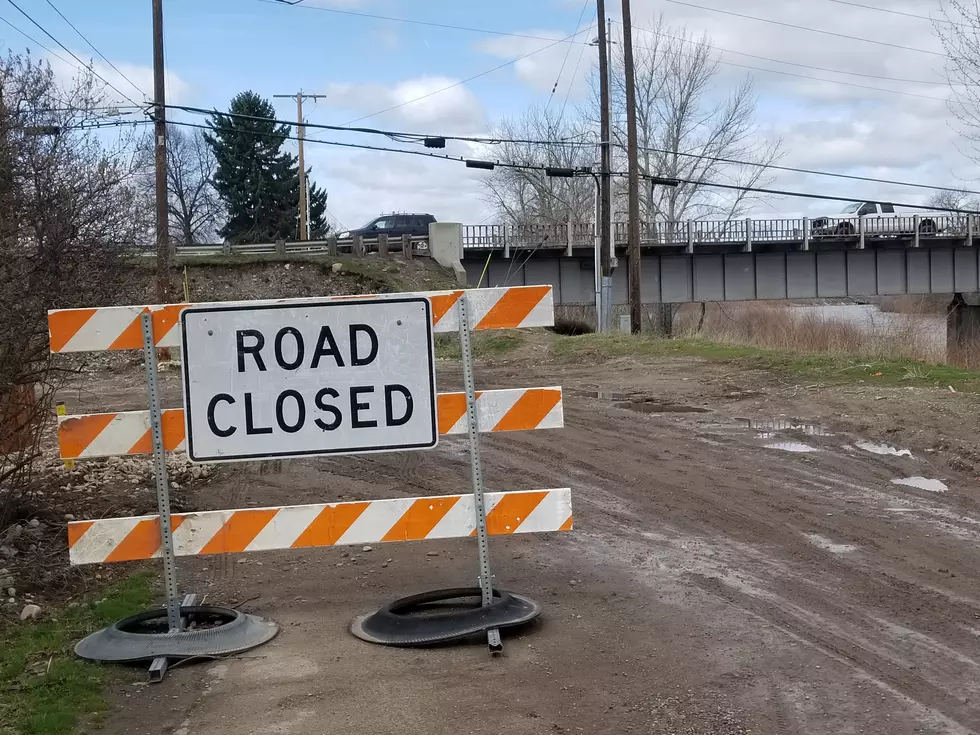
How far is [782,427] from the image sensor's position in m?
10.6

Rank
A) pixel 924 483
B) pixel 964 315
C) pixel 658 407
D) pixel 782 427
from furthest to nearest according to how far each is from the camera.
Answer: pixel 964 315 → pixel 658 407 → pixel 782 427 → pixel 924 483

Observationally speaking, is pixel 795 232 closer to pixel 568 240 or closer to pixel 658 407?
pixel 568 240

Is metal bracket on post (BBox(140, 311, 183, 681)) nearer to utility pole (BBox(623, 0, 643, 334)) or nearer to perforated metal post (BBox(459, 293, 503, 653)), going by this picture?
perforated metal post (BBox(459, 293, 503, 653))

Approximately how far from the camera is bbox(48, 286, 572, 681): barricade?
4801mm

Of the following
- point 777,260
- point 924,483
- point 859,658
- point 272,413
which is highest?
point 777,260

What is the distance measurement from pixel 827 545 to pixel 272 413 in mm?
3672

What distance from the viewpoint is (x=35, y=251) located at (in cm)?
600

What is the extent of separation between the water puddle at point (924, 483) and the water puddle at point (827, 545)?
1.82 meters

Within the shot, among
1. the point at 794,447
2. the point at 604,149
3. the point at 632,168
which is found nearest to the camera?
the point at 794,447

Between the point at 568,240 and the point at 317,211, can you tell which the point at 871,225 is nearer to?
the point at 568,240

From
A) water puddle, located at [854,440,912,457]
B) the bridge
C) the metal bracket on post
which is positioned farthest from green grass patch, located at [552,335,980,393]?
the bridge

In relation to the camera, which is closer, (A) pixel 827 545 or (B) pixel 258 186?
(A) pixel 827 545

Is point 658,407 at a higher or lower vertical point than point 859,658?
higher

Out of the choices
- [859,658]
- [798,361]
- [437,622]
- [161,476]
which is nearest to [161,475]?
[161,476]
